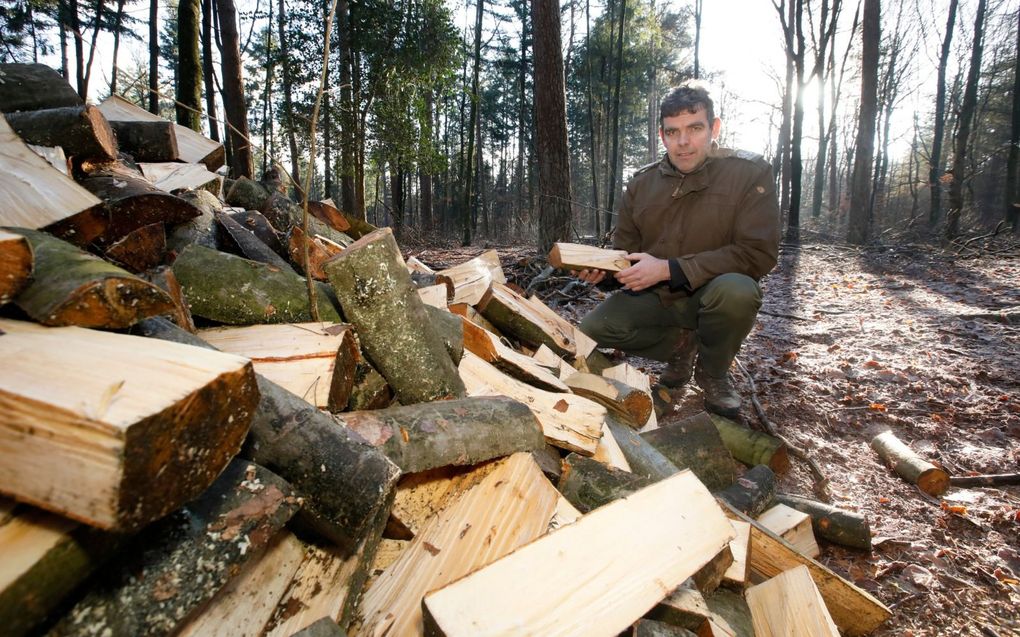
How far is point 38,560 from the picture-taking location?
28.4 inches

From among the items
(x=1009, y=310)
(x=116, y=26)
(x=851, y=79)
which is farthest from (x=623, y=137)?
(x=1009, y=310)

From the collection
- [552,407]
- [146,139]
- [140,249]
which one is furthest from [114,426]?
[146,139]

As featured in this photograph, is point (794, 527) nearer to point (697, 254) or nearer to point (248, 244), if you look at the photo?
point (697, 254)

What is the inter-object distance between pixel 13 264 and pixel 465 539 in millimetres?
1162

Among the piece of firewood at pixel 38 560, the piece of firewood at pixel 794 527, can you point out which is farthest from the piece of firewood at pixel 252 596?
the piece of firewood at pixel 794 527

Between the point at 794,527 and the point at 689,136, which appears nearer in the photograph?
the point at 794,527

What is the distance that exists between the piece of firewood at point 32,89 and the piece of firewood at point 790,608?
370 centimetres

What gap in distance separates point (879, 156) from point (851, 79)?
368 cm

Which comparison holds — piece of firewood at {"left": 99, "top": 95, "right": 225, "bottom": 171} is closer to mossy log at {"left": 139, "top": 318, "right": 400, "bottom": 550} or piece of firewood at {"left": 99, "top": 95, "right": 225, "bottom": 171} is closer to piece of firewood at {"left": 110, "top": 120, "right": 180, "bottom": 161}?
piece of firewood at {"left": 110, "top": 120, "right": 180, "bottom": 161}

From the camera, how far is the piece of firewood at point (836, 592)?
1498 mm

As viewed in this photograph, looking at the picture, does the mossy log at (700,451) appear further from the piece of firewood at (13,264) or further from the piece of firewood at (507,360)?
the piece of firewood at (13,264)

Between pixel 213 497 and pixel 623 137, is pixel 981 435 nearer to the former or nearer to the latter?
pixel 213 497

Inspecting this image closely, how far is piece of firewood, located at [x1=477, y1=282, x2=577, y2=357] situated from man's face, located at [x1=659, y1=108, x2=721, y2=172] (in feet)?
4.23

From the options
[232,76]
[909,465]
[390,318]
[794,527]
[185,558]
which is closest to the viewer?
[185,558]
